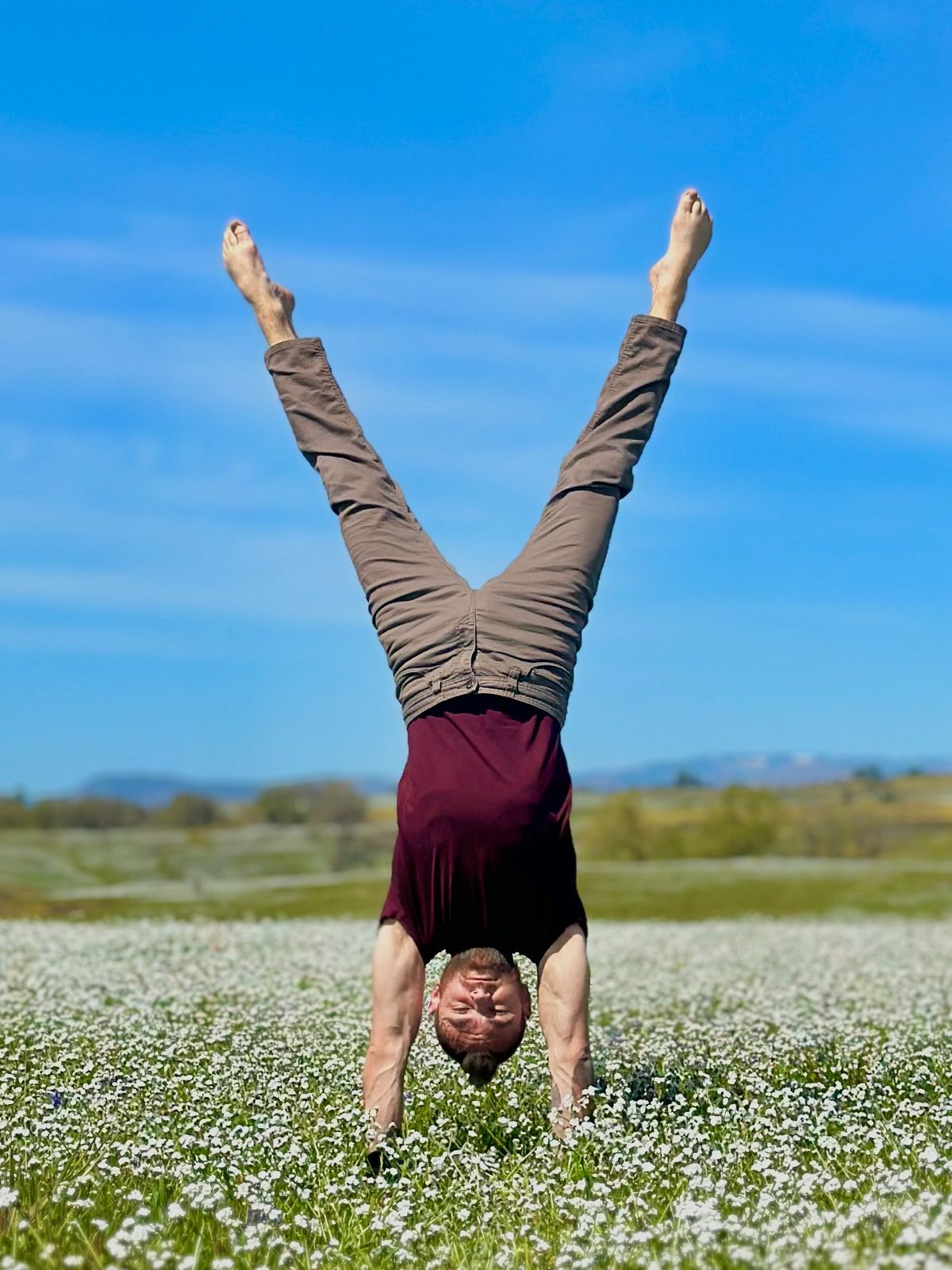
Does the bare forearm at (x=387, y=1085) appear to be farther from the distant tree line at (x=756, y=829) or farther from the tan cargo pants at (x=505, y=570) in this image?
the distant tree line at (x=756, y=829)

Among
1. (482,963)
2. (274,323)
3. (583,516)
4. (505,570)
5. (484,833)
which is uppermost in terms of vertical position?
(274,323)

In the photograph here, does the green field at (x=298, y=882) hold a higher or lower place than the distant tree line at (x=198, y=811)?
lower

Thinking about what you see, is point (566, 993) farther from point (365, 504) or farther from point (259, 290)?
point (259, 290)

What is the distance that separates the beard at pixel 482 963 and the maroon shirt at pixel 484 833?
14 centimetres

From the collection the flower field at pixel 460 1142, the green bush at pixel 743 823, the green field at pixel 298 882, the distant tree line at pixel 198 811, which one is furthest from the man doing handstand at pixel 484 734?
the green bush at pixel 743 823

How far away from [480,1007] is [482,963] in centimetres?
25

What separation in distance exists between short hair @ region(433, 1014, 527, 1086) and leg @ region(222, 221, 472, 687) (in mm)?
2059

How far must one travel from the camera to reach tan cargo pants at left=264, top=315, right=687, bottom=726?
7.77 metres

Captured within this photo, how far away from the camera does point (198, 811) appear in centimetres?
4984

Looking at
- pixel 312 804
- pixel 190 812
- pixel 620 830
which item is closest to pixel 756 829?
pixel 620 830

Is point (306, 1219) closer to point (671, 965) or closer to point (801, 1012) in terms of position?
point (801, 1012)

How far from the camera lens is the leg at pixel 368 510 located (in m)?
7.90

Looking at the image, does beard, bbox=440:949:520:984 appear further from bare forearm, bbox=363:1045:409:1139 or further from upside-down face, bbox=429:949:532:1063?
bare forearm, bbox=363:1045:409:1139

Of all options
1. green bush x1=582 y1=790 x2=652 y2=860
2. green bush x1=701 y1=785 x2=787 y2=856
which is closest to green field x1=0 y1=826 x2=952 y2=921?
green bush x1=582 y1=790 x2=652 y2=860
